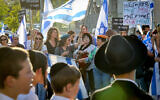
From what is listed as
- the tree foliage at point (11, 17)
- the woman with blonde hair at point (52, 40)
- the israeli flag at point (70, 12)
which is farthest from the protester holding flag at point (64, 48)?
the tree foliage at point (11, 17)

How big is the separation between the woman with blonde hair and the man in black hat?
17.7 ft

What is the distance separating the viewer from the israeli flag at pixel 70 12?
28.6ft

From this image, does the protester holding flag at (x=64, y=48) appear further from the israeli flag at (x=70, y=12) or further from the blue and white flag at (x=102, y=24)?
the blue and white flag at (x=102, y=24)

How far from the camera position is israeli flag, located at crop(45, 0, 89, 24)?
8.70 metres

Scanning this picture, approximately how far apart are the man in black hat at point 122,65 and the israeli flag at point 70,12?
217 inches

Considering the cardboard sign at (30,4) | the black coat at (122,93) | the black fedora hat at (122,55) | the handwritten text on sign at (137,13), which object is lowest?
the black coat at (122,93)

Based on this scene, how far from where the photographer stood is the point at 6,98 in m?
2.62

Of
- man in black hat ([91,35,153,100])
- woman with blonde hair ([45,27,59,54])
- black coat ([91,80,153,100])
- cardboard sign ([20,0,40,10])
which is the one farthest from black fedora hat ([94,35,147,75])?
cardboard sign ([20,0,40,10])

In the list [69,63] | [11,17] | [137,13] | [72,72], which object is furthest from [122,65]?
[11,17]

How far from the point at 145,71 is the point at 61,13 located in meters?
2.51

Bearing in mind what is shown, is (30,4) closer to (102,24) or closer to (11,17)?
(102,24)

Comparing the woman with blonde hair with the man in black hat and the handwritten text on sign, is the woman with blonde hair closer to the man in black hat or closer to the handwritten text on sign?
the handwritten text on sign

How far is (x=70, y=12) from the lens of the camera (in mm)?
8859

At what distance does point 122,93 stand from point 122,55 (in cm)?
33
